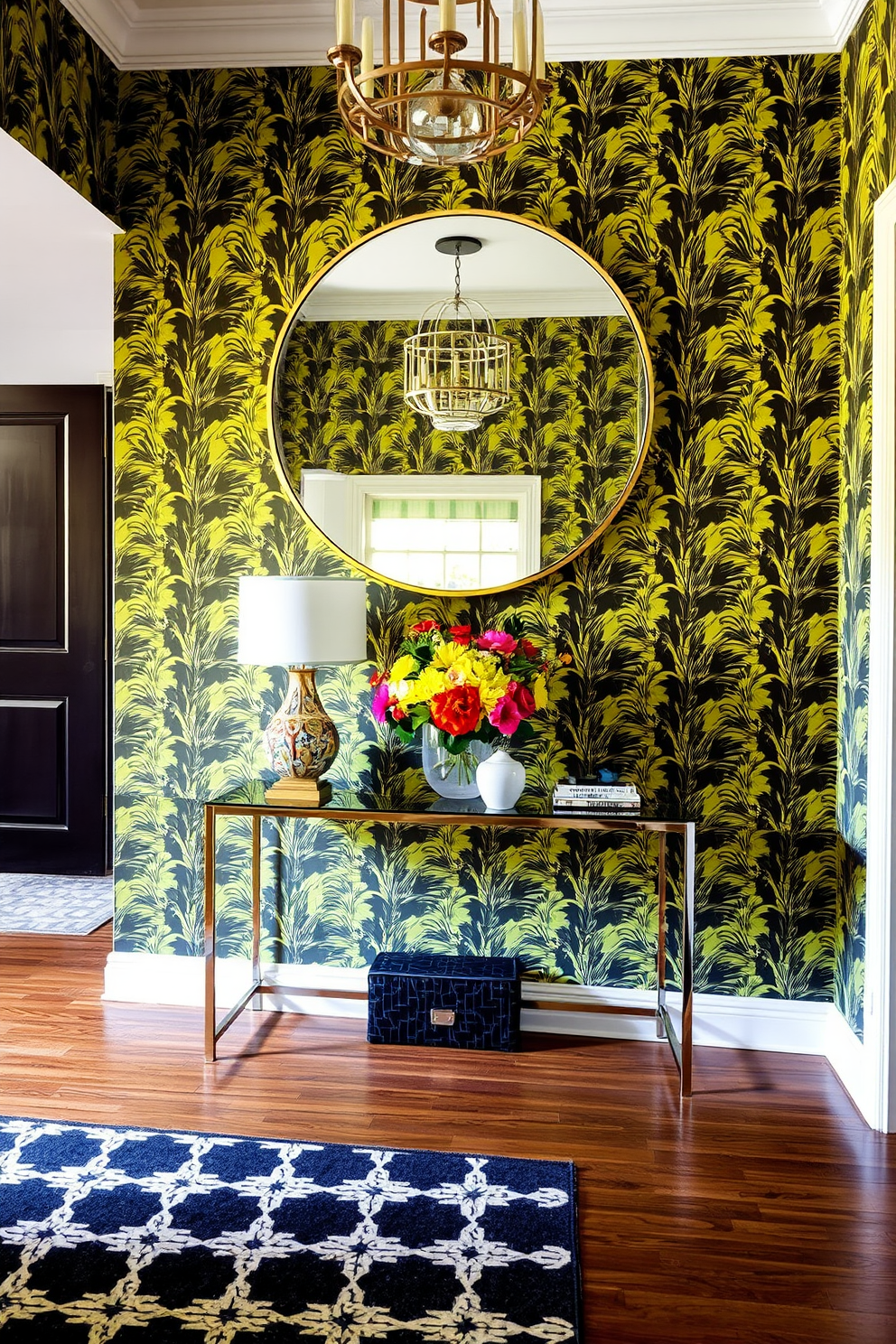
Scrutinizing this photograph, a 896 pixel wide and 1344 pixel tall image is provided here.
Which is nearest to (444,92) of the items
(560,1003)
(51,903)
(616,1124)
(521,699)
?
(521,699)

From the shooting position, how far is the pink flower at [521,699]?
9.04 ft

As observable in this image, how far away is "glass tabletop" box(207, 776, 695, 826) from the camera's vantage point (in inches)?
104

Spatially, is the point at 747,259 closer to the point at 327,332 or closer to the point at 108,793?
the point at 327,332

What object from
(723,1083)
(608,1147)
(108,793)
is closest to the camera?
(608,1147)

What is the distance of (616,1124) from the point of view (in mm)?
2516

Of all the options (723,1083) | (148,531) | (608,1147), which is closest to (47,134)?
(148,531)

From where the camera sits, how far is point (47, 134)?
2812 millimetres

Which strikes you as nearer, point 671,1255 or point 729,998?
point 671,1255

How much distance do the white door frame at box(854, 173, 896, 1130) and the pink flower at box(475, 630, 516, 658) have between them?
94cm

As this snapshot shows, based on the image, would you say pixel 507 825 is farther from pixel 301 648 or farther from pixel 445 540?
pixel 445 540

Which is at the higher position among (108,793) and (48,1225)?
(108,793)

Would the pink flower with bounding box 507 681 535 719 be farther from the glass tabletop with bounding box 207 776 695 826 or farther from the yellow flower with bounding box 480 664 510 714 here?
the glass tabletop with bounding box 207 776 695 826

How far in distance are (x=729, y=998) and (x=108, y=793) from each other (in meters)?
3.01

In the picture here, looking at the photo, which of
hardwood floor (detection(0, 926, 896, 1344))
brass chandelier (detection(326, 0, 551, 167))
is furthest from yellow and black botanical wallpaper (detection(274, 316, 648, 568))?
hardwood floor (detection(0, 926, 896, 1344))
